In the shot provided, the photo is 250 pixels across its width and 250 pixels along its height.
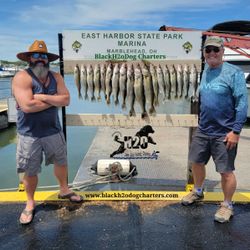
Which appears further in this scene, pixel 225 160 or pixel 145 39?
pixel 145 39

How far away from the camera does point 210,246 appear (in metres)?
2.89

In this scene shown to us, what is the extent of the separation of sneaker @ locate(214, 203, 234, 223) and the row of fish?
1270 mm

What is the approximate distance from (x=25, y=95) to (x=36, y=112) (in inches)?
8.2

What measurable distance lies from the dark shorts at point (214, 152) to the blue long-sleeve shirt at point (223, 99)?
0.09 metres

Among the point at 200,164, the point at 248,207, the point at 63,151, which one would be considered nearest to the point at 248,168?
the point at 248,207

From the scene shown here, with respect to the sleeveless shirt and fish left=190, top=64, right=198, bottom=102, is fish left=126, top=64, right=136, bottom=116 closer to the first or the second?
fish left=190, top=64, right=198, bottom=102

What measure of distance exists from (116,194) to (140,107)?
1.04 m

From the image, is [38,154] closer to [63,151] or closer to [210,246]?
[63,151]

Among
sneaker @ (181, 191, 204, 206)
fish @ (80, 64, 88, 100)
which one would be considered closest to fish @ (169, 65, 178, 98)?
fish @ (80, 64, 88, 100)

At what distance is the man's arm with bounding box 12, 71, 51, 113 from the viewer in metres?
3.04

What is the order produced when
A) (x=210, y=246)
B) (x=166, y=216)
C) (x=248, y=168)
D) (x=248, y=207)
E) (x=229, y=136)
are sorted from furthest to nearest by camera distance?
(x=248, y=168) < (x=248, y=207) < (x=166, y=216) < (x=229, y=136) < (x=210, y=246)

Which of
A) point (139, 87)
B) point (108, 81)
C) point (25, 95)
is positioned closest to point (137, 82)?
point (139, 87)

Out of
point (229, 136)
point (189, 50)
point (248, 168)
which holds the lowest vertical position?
point (248, 168)

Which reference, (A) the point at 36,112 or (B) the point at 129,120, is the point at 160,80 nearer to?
(B) the point at 129,120
